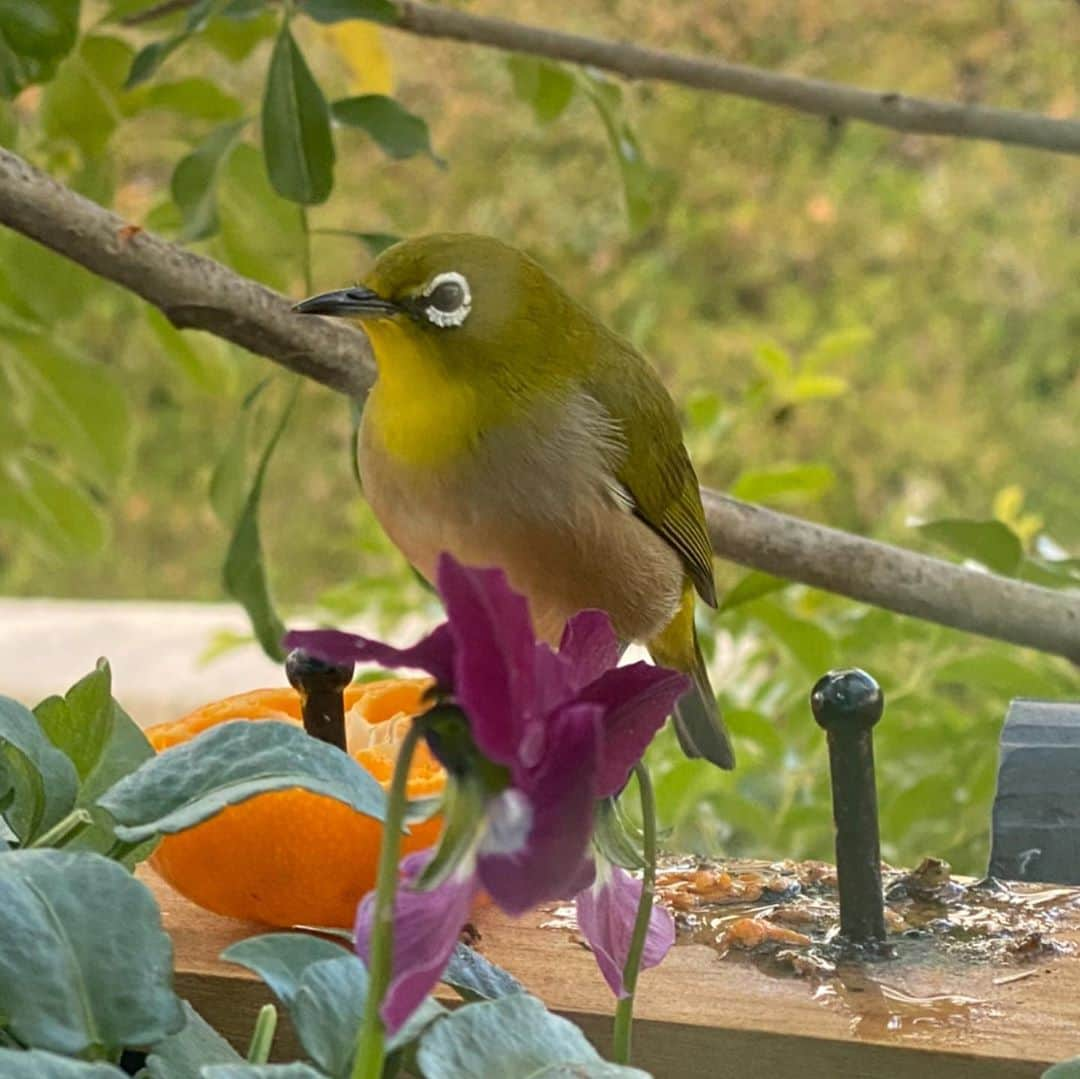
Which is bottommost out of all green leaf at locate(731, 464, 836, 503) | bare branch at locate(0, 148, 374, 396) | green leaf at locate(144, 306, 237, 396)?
bare branch at locate(0, 148, 374, 396)

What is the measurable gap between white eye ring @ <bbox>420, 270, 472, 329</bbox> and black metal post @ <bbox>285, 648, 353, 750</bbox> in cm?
32

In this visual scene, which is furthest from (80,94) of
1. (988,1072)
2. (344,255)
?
(344,255)

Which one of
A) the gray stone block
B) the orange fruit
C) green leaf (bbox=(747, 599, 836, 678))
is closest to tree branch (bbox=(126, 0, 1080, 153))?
green leaf (bbox=(747, 599, 836, 678))

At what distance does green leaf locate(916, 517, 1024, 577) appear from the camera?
40.2 inches

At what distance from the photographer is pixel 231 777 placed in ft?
1.36

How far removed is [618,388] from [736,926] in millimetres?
446

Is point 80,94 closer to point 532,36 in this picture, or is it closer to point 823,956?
point 532,36

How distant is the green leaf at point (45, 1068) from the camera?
344 mm

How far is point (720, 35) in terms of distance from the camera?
3297mm

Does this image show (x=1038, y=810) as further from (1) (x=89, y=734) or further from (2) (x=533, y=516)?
(1) (x=89, y=734)

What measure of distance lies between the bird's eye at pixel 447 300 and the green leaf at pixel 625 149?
0.99ft

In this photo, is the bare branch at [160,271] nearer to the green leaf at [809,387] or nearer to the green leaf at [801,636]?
the green leaf at [801,636]

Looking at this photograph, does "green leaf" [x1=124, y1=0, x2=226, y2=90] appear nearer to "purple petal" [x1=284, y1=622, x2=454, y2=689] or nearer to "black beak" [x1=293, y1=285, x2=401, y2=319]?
"black beak" [x1=293, y1=285, x2=401, y2=319]

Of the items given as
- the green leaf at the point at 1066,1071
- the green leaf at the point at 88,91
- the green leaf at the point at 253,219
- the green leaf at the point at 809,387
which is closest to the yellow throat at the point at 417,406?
the green leaf at the point at 253,219
